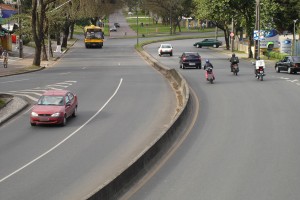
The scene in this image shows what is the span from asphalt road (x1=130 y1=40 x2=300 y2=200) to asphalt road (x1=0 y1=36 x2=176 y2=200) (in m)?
1.60

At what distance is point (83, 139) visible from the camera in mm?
21969

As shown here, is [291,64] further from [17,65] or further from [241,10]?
[17,65]

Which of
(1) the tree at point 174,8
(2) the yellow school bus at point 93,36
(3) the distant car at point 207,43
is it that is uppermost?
(1) the tree at point 174,8

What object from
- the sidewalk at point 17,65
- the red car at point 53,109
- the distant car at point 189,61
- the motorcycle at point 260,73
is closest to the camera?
the red car at point 53,109

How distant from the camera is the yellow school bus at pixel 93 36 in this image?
9600 centimetres

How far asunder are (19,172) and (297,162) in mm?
8082

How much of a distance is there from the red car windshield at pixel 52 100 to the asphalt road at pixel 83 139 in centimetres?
102

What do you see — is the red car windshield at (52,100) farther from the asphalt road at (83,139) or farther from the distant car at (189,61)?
the distant car at (189,61)

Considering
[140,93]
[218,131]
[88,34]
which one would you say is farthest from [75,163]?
[88,34]

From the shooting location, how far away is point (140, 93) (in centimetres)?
3562

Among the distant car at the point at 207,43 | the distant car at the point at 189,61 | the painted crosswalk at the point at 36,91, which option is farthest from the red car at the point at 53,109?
the distant car at the point at 207,43

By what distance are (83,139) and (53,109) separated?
11.7 ft

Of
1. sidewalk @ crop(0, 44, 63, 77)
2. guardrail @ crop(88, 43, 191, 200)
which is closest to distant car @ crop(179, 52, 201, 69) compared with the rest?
sidewalk @ crop(0, 44, 63, 77)

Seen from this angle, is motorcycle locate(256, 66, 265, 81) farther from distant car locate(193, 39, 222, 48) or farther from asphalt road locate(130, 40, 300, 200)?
distant car locate(193, 39, 222, 48)
